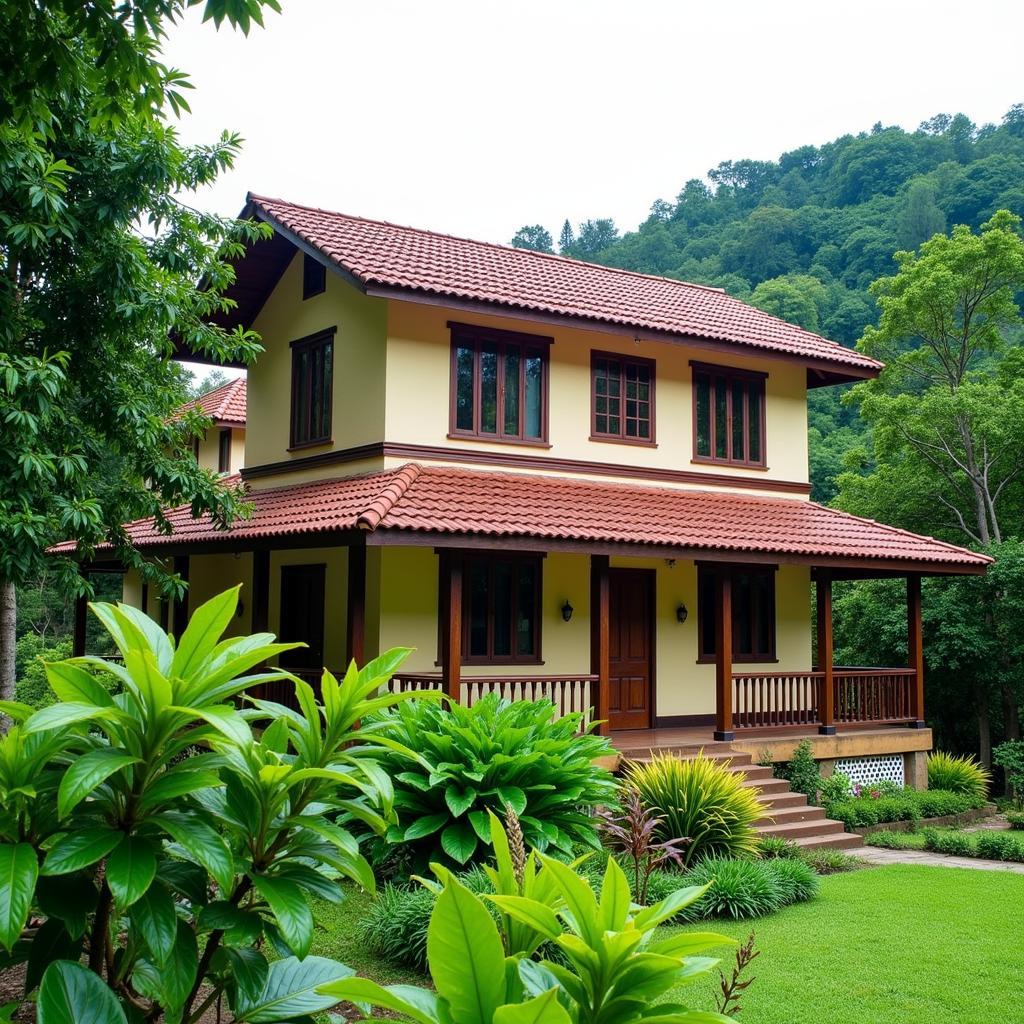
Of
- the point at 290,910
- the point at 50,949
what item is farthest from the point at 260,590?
the point at 290,910

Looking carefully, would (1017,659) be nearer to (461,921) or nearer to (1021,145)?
(461,921)

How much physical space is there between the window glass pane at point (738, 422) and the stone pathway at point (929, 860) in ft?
22.8

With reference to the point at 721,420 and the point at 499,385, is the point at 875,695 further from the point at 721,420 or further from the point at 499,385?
the point at 499,385

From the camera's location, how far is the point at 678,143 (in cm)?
11838

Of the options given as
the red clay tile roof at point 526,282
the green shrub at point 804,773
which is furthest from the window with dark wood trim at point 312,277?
the green shrub at point 804,773

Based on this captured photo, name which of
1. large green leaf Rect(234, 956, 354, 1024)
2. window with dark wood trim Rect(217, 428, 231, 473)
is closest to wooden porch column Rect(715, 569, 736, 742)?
large green leaf Rect(234, 956, 354, 1024)

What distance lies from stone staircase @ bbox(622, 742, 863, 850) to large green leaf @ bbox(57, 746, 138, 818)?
11.6 m

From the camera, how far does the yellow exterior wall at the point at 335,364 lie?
1539 centimetres

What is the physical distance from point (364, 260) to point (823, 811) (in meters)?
9.76

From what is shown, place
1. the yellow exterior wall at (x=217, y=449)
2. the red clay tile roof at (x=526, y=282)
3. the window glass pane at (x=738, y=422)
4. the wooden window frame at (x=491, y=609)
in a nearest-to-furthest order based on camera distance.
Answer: the red clay tile roof at (x=526, y=282) → the wooden window frame at (x=491, y=609) → the window glass pane at (x=738, y=422) → the yellow exterior wall at (x=217, y=449)

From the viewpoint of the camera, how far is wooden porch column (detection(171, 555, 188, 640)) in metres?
19.1

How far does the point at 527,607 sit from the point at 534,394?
10.5ft

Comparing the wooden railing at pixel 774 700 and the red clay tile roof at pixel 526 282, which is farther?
the wooden railing at pixel 774 700

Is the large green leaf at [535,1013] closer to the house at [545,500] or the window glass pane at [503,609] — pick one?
the house at [545,500]
